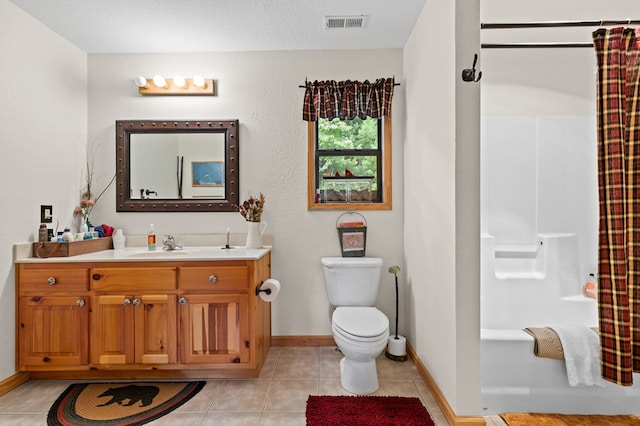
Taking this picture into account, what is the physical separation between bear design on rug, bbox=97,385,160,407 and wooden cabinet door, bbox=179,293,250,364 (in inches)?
10.8

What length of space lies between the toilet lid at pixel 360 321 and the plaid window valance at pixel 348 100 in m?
1.51

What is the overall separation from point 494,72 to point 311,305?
235 cm

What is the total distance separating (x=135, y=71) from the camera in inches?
111

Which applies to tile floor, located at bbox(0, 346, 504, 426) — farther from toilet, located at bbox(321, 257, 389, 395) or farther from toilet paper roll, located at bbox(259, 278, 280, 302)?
toilet paper roll, located at bbox(259, 278, 280, 302)

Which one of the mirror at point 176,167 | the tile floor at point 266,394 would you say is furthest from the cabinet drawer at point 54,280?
the mirror at point 176,167

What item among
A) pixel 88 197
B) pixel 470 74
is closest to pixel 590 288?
pixel 470 74

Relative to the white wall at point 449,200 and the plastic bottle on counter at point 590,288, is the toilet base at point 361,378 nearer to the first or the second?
the white wall at point 449,200

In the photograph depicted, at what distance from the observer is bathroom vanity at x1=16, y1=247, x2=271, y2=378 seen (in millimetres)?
2158

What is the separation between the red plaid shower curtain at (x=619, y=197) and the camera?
56.7 inches

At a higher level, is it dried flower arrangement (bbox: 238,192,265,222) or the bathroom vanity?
dried flower arrangement (bbox: 238,192,265,222)

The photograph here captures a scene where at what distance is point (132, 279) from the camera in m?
2.18

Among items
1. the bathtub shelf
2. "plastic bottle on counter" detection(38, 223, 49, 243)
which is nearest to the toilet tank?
the bathtub shelf

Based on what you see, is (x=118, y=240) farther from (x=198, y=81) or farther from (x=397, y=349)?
(x=397, y=349)

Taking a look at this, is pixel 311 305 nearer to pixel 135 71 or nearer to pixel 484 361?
pixel 484 361
